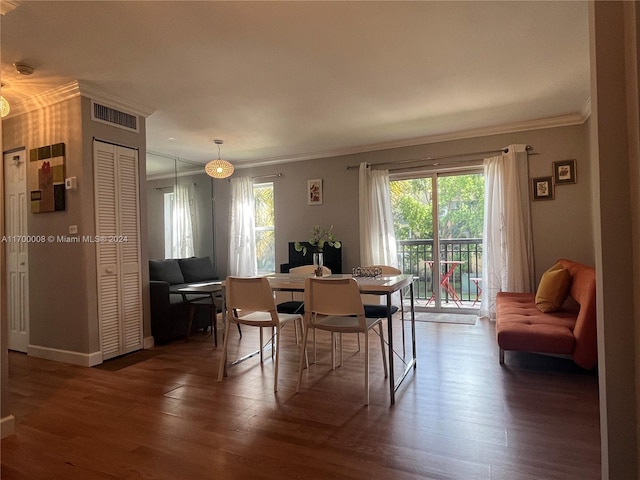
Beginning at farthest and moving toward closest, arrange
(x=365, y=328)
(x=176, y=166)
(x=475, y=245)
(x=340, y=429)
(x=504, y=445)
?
(x=176, y=166) → (x=475, y=245) → (x=365, y=328) → (x=340, y=429) → (x=504, y=445)

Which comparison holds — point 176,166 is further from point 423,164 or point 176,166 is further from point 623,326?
point 623,326

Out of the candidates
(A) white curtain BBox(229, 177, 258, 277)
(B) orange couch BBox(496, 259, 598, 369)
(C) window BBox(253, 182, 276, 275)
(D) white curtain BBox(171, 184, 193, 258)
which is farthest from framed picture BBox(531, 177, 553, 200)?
(D) white curtain BBox(171, 184, 193, 258)

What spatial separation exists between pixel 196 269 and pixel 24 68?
330cm

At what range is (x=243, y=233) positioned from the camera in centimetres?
638

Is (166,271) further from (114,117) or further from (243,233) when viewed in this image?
(114,117)

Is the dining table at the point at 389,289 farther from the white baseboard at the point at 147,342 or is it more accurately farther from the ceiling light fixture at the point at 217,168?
the ceiling light fixture at the point at 217,168

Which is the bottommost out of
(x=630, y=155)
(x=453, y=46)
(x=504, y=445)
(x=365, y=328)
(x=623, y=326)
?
(x=504, y=445)

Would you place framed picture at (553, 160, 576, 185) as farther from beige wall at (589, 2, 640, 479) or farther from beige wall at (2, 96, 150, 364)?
beige wall at (2, 96, 150, 364)

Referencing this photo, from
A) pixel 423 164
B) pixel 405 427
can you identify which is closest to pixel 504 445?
pixel 405 427

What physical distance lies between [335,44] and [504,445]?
2.65 meters

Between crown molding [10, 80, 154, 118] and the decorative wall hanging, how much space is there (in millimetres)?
398

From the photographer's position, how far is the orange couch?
2.63 metres

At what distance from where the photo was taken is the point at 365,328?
2527 mm

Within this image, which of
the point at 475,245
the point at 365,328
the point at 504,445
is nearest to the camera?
the point at 504,445
